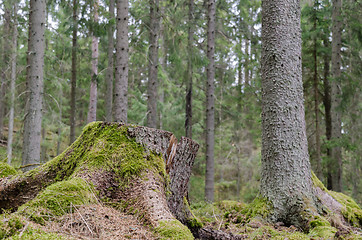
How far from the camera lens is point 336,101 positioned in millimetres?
11398

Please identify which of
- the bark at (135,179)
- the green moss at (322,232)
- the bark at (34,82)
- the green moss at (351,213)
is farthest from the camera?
the bark at (34,82)

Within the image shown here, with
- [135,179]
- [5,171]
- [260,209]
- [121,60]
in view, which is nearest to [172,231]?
[135,179]

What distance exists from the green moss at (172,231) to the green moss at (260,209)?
2.62 metres

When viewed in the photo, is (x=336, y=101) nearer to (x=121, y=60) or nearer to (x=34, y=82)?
(x=121, y=60)

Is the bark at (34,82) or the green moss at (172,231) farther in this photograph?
the bark at (34,82)

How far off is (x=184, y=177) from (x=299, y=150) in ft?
6.83

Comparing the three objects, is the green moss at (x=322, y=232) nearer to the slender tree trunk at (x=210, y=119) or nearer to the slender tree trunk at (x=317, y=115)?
the slender tree trunk at (x=210, y=119)

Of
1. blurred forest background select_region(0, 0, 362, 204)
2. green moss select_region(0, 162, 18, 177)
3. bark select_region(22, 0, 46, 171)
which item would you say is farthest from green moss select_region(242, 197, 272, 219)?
blurred forest background select_region(0, 0, 362, 204)

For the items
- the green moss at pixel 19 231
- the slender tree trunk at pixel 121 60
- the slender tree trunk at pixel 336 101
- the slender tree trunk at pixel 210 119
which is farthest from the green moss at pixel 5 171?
the slender tree trunk at pixel 336 101

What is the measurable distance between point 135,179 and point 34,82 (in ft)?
21.2

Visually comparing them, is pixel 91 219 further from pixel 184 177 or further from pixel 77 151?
pixel 184 177

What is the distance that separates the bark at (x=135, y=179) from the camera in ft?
9.19

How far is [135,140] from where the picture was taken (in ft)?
10.7

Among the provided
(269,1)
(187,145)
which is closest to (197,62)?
(269,1)
